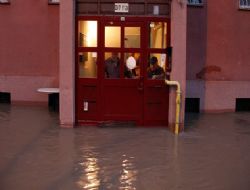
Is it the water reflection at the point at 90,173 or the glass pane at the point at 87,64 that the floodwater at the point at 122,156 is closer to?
the water reflection at the point at 90,173

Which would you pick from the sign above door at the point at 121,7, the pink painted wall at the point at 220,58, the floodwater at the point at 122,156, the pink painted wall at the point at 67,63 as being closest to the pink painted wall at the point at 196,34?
the pink painted wall at the point at 220,58

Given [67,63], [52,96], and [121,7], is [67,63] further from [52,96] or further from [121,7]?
[52,96]

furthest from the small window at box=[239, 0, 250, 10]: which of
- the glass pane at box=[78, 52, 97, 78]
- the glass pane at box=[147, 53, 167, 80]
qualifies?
the glass pane at box=[78, 52, 97, 78]

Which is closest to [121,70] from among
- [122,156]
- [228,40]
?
[122,156]

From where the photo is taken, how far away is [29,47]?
15031mm

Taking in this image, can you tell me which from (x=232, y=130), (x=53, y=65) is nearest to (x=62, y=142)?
(x=232, y=130)

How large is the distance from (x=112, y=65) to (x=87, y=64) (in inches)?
22.9

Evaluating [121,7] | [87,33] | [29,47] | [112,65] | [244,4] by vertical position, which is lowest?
[112,65]

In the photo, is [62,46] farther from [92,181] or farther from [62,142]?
→ [92,181]

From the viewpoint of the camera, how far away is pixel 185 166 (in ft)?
27.8

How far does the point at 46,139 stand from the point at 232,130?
4358mm

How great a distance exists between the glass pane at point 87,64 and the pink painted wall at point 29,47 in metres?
3.19

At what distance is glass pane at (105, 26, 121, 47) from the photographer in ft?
38.5

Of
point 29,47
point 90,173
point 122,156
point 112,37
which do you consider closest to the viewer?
point 90,173
